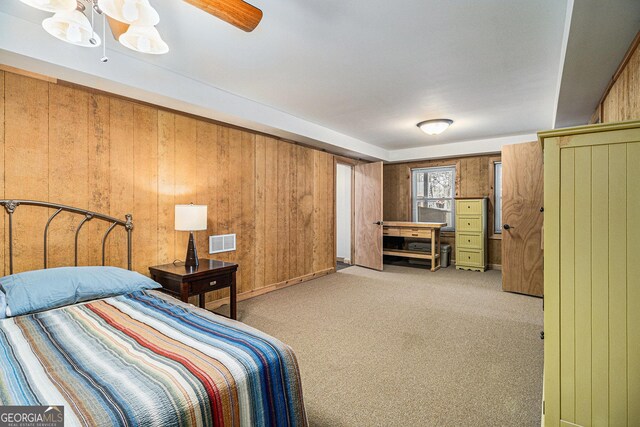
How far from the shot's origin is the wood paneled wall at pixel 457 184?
5.92m

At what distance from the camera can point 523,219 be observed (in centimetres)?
416

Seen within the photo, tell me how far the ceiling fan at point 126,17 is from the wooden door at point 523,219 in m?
4.02

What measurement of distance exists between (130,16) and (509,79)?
313 centimetres

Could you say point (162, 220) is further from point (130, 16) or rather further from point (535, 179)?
point (535, 179)

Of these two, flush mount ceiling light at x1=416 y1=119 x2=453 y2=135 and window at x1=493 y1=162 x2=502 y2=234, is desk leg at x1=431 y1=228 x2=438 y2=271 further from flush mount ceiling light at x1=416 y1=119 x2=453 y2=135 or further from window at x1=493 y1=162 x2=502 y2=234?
flush mount ceiling light at x1=416 y1=119 x2=453 y2=135

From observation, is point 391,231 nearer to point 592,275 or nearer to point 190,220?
point 190,220

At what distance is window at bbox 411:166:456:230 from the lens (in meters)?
6.44

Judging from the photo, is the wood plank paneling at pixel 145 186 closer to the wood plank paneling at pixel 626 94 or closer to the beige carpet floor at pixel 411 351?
the beige carpet floor at pixel 411 351

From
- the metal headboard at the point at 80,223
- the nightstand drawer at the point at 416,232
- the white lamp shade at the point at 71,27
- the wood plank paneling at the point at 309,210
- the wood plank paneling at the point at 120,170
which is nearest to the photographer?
the white lamp shade at the point at 71,27

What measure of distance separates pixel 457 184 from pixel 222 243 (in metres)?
4.85

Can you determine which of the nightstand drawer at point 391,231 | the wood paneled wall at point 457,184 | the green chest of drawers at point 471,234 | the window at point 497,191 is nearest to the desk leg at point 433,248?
the green chest of drawers at point 471,234

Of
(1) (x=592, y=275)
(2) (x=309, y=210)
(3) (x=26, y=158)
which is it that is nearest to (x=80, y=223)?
(3) (x=26, y=158)

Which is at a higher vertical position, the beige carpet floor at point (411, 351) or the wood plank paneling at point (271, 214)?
the wood plank paneling at point (271, 214)

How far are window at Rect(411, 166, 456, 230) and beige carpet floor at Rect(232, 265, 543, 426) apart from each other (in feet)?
7.54
